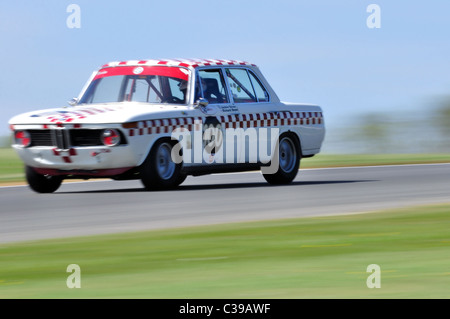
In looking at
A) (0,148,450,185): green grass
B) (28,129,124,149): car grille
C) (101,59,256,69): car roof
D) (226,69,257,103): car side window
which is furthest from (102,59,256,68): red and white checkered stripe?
(0,148,450,185): green grass

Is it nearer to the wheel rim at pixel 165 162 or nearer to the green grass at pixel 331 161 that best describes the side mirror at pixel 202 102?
the wheel rim at pixel 165 162

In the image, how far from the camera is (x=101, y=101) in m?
15.7

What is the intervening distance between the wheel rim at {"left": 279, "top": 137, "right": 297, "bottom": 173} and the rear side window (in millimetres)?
694

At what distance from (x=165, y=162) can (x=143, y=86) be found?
133 cm

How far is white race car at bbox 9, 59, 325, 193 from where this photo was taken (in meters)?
14.3

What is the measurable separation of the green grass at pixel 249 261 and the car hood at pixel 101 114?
→ 12.2 feet

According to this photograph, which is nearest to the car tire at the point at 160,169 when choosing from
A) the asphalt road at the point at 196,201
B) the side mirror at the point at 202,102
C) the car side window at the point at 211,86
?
the asphalt road at the point at 196,201

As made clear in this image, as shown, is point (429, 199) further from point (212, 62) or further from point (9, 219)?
point (9, 219)

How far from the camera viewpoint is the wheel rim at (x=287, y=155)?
1662 centimetres

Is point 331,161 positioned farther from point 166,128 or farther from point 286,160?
point 166,128

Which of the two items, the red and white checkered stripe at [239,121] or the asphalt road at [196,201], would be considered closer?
the asphalt road at [196,201]

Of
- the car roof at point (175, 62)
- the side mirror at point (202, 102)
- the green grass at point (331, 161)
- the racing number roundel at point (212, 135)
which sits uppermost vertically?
the car roof at point (175, 62)

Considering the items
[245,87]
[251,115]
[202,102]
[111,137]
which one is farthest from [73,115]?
[245,87]
